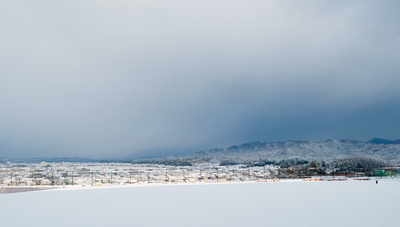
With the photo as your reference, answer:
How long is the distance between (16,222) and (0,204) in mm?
4728

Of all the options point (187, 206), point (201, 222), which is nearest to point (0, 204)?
point (187, 206)

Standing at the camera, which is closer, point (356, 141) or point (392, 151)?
point (392, 151)

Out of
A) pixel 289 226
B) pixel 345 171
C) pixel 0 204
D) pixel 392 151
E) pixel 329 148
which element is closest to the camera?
A: pixel 289 226

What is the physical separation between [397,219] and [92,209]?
997 cm

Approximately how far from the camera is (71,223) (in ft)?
26.3

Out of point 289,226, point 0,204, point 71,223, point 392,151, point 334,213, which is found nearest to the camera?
point 289,226

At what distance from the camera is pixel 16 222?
8.16 meters

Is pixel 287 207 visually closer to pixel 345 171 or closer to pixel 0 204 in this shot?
pixel 0 204

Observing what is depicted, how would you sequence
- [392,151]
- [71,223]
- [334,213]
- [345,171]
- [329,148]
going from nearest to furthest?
[71,223] < [334,213] < [345,171] < [392,151] < [329,148]

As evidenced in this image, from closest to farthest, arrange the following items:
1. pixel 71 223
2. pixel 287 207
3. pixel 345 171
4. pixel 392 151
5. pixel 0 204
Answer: pixel 71 223, pixel 287 207, pixel 0 204, pixel 345 171, pixel 392 151

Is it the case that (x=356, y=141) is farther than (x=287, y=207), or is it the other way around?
(x=356, y=141)

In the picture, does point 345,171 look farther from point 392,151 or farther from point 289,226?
point 392,151

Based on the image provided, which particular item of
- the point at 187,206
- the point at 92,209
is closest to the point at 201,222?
the point at 187,206

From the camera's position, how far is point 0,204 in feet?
38.7
